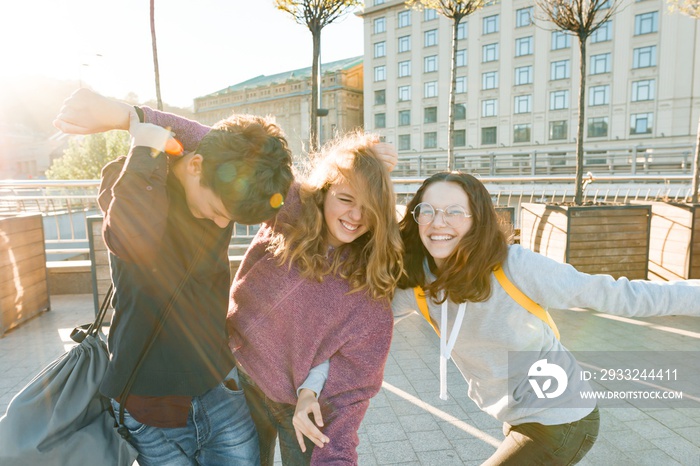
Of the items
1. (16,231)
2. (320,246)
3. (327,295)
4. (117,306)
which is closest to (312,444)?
(327,295)

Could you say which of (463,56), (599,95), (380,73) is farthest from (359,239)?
(380,73)

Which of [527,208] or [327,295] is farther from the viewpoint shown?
[527,208]

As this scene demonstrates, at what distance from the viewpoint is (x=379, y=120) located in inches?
1874

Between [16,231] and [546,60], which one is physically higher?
[546,60]

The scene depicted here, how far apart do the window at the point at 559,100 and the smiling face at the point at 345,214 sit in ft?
135

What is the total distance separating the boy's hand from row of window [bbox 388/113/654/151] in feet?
136

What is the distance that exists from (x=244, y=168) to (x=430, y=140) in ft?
147

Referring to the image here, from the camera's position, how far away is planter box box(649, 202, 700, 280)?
603cm

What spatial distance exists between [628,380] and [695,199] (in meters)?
4.26

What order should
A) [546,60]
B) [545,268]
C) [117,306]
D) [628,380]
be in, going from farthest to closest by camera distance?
[546,60], [628,380], [545,268], [117,306]

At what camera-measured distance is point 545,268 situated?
1.73 meters

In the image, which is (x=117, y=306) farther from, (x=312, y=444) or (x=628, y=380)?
(x=628, y=380)

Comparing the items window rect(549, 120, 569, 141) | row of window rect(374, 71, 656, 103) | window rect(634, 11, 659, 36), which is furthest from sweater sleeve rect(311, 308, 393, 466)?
window rect(634, 11, 659, 36)

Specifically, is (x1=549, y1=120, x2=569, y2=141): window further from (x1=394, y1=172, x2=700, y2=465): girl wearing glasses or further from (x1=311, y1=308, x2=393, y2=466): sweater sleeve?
(x1=311, y1=308, x2=393, y2=466): sweater sleeve
